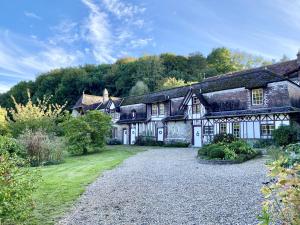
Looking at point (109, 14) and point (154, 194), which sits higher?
point (109, 14)

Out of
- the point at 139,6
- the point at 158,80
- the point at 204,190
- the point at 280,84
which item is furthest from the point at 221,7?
the point at 158,80

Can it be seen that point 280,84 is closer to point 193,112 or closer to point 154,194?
point 193,112

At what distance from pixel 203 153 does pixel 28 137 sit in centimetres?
1059

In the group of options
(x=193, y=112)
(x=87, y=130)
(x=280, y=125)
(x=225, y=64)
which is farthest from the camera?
(x=225, y=64)

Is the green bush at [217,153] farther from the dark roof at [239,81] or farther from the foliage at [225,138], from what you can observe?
the dark roof at [239,81]

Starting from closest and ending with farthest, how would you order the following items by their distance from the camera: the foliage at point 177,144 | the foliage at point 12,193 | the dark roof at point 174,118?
the foliage at point 12,193
the foliage at point 177,144
the dark roof at point 174,118

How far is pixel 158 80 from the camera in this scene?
172 feet

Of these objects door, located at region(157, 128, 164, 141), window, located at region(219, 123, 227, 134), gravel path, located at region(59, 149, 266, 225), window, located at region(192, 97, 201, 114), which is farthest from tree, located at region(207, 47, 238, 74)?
gravel path, located at region(59, 149, 266, 225)

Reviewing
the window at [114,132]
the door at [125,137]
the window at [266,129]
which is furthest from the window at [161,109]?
the window at [266,129]

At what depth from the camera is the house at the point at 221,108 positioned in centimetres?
1920

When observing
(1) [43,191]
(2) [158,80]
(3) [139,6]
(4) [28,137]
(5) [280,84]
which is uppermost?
(2) [158,80]

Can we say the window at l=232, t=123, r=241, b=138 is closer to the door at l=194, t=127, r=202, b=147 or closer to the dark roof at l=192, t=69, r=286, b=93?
the dark roof at l=192, t=69, r=286, b=93

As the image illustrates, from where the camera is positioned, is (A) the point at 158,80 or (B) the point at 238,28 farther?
(A) the point at 158,80

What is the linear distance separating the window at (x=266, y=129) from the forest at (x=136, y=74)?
25021 mm
